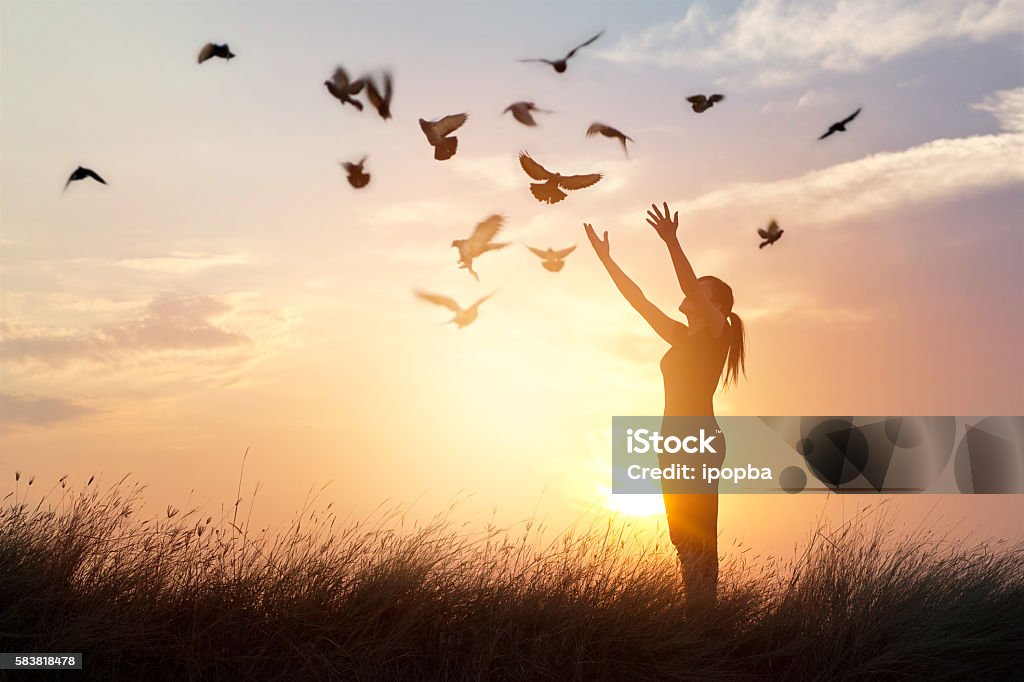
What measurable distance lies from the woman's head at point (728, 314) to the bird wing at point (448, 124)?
233cm

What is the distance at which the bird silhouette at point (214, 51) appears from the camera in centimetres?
815

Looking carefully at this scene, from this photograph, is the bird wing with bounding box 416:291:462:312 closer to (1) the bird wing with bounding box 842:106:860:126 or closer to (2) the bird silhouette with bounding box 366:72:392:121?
(2) the bird silhouette with bounding box 366:72:392:121

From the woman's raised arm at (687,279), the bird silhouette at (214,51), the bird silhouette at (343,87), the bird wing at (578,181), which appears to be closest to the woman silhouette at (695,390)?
the woman's raised arm at (687,279)

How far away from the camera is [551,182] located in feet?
24.7

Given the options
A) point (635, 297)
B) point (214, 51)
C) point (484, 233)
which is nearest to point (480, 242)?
point (484, 233)

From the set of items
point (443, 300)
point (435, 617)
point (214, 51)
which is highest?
point (214, 51)

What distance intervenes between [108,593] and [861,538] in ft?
17.8

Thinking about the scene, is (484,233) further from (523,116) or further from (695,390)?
(695,390)

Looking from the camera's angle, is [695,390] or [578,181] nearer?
[695,390]

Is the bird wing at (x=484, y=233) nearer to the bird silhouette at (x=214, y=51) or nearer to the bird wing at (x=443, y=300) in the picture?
the bird wing at (x=443, y=300)

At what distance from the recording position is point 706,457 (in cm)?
643

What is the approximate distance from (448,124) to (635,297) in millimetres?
2087

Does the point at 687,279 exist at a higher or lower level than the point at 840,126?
lower

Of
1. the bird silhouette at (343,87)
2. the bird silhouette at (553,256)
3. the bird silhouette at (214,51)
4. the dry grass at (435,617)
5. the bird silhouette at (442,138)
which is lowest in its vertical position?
the dry grass at (435,617)
